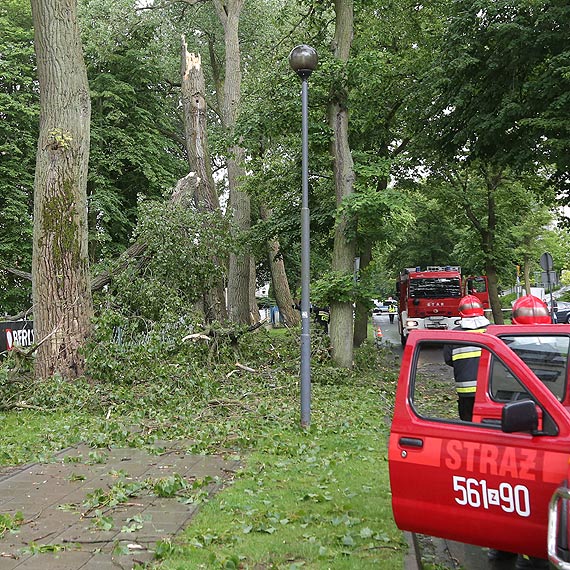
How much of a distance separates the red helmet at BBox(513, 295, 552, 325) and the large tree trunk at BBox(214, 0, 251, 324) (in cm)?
1386

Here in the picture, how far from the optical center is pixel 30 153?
2591 centimetres

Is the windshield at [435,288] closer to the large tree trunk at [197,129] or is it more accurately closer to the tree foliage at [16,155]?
the large tree trunk at [197,129]

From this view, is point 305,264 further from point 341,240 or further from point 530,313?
point 341,240

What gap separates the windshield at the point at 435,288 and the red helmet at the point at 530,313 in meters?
23.1

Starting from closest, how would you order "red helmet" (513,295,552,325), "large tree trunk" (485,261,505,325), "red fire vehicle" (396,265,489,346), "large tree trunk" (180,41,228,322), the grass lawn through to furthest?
the grass lawn, "red helmet" (513,295,552,325), "large tree trunk" (180,41,228,322), "large tree trunk" (485,261,505,325), "red fire vehicle" (396,265,489,346)

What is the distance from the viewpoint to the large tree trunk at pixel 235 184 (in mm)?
21016

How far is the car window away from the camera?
4.82 m

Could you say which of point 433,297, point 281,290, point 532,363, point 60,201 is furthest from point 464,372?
point 433,297

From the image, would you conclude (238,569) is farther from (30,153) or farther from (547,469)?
(30,153)

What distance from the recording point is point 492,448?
4.13 metres

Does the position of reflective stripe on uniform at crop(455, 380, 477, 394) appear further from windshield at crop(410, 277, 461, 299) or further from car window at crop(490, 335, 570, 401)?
windshield at crop(410, 277, 461, 299)

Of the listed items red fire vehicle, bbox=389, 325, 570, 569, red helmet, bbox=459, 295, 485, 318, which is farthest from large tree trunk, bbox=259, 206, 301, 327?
red fire vehicle, bbox=389, 325, 570, 569

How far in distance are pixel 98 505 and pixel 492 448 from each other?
3.53 meters

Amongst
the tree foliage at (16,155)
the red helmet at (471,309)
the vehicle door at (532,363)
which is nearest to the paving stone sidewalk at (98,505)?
the vehicle door at (532,363)
